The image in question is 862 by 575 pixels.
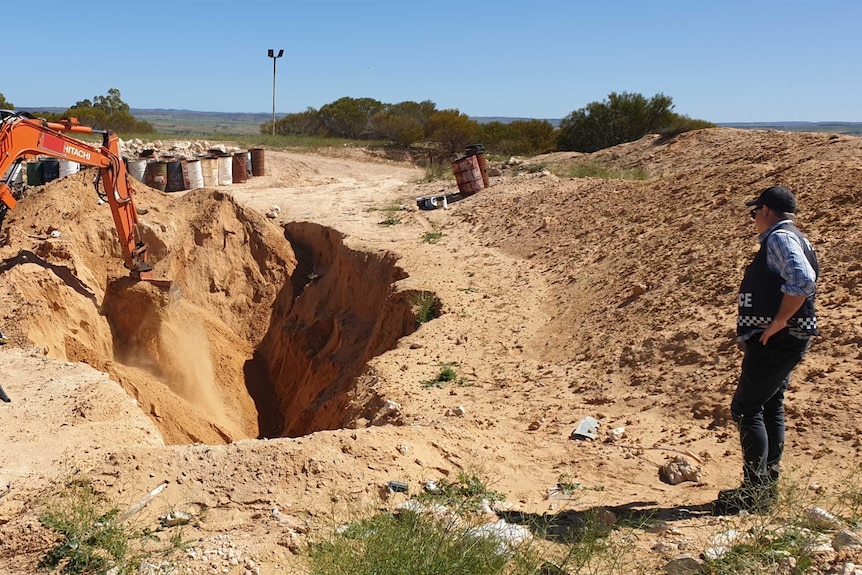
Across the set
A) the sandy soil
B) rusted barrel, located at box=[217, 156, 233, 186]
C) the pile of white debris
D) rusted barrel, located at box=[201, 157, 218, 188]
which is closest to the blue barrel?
rusted barrel, located at box=[201, 157, 218, 188]

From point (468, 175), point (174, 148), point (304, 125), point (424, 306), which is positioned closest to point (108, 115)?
point (304, 125)

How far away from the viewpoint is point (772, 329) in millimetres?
3977

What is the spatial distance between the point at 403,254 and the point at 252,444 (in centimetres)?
666

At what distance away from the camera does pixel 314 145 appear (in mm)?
29094

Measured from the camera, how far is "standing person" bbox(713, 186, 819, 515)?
13.0ft

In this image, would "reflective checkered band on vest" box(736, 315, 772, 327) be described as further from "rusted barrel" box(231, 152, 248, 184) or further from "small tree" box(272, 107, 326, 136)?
"small tree" box(272, 107, 326, 136)

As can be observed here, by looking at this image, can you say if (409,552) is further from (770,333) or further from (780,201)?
(780,201)

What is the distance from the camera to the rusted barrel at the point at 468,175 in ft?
52.5

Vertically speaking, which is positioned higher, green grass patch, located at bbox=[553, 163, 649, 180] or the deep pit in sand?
green grass patch, located at bbox=[553, 163, 649, 180]

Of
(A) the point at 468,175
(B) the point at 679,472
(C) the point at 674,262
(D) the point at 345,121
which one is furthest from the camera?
(D) the point at 345,121

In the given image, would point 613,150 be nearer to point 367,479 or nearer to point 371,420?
point 371,420

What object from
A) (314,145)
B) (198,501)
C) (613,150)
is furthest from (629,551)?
(314,145)

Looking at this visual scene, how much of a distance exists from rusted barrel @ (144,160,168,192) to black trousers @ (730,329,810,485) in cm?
1588

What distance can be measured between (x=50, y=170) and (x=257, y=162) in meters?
5.87
